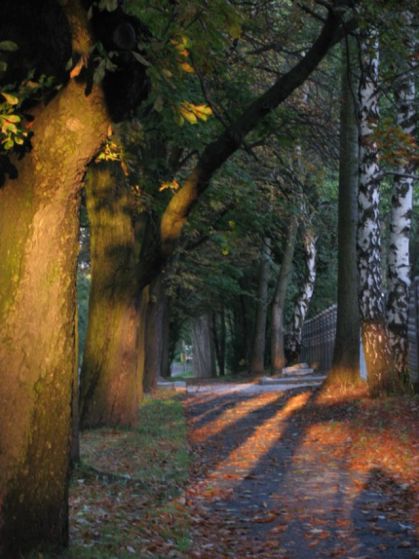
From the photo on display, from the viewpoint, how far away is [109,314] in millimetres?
14289

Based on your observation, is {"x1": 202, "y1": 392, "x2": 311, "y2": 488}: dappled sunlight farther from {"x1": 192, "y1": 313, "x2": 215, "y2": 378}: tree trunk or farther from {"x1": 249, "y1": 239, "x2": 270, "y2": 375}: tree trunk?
{"x1": 192, "y1": 313, "x2": 215, "y2": 378}: tree trunk

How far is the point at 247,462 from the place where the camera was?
11422 mm

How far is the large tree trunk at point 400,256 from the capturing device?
16375 mm

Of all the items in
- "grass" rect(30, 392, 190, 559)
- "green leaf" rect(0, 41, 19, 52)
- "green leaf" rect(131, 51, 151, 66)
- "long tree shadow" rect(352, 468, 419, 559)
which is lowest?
"long tree shadow" rect(352, 468, 419, 559)

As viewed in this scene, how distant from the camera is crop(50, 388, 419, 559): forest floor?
671 centimetres

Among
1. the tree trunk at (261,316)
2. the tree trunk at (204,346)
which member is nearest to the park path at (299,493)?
the tree trunk at (261,316)

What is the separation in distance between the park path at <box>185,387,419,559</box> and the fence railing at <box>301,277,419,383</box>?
164 cm

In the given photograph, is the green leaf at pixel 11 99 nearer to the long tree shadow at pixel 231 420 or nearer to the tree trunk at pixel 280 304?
the long tree shadow at pixel 231 420

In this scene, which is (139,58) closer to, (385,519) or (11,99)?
(11,99)

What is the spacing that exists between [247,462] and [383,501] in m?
3.28

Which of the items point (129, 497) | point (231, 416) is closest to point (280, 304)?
point (231, 416)

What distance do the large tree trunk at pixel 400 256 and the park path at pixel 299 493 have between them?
1595mm

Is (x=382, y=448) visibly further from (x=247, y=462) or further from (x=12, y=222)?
(x=12, y=222)

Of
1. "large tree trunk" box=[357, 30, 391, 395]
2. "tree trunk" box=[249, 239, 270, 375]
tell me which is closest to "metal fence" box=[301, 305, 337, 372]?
"tree trunk" box=[249, 239, 270, 375]
